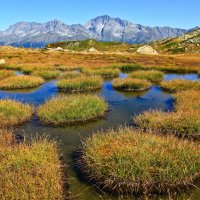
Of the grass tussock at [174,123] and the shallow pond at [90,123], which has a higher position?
the grass tussock at [174,123]

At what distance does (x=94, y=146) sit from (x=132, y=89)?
19889 mm

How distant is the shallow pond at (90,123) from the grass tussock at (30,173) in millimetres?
869

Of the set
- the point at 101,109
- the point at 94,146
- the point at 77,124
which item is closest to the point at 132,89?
the point at 101,109

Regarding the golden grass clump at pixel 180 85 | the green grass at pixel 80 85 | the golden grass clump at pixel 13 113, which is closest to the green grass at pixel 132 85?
the golden grass clump at pixel 180 85

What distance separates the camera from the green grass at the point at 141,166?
12.2 m

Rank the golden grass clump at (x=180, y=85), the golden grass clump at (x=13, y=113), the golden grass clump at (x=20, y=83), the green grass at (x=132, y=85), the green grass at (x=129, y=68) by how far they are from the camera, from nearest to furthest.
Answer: the golden grass clump at (x=13, y=113) < the golden grass clump at (x=180, y=85) < the green grass at (x=132, y=85) < the golden grass clump at (x=20, y=83) < the green grass at (x=129, y=68)

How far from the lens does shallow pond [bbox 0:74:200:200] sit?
42.1 feet

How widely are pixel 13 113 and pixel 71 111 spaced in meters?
3.84

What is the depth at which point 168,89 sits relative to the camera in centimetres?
3447

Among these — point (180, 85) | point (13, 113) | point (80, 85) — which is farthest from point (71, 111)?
point (180, 85)

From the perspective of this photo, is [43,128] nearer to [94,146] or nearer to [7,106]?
[7,106]

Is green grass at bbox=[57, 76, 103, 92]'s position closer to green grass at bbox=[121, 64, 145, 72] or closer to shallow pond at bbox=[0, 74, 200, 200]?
shallow pond at bbox=[0, 74, 200, 200]

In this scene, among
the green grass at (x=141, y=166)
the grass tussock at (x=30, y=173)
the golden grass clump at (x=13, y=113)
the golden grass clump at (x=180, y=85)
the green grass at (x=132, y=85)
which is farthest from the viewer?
the green grass at (x=132, y=85)

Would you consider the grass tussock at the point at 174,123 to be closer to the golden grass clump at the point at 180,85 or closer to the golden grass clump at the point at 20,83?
the golden grass clump at the point at 180,85
